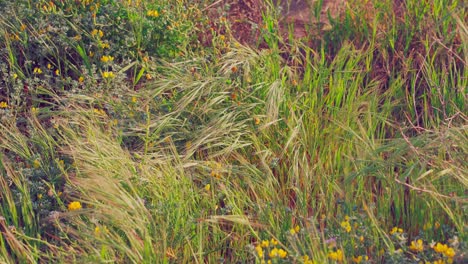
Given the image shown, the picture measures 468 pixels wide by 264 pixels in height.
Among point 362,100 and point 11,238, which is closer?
point 11,238

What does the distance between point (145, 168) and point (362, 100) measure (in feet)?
3.97

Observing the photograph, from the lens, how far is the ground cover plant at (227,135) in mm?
2875

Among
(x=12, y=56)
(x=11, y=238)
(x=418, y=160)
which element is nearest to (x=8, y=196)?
(x=11, y=238)

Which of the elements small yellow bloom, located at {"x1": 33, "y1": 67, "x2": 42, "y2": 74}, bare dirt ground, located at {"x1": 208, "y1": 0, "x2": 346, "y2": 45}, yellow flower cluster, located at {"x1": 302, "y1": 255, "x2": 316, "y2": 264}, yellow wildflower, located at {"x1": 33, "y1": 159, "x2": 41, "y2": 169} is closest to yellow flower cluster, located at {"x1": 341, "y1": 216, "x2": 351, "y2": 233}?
yellow flower cluster, located at {"x1": 302, "y1": 255, "x2": 316, "y2": 264}

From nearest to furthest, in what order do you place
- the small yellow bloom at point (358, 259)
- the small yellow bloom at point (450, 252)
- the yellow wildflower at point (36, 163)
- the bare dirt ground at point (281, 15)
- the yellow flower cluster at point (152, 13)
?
the small yellow bloom at point (450, 252) < the small yellow bloom at point (358, 259) < the yellow wildflower at point (36, 163) < the yellow flower cluster at point (152, 13) < the bare dirt ground at point (281, 15)

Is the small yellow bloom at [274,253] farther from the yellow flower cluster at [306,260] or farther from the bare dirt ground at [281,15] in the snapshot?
the bare dirt ground at [281,15]

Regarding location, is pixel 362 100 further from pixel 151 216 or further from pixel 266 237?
pixel 151 216

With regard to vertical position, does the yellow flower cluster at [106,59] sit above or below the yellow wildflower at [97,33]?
below

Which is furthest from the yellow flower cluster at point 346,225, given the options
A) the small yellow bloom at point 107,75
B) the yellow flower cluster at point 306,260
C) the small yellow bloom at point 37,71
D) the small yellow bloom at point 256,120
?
the small yellow bloom at point 37,71

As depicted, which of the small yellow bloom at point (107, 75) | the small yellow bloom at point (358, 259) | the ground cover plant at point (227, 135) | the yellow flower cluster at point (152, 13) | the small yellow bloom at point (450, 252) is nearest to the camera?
the small yellow bloom at point (450, 252)

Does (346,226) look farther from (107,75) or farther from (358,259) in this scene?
(107,75)

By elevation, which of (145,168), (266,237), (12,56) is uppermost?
(12,56)

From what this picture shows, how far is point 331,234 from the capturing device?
288 centimetres

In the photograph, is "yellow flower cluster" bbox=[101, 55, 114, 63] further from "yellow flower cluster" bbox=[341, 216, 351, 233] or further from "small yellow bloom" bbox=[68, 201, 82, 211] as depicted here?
"yellow flower cluster" bbox=[341, 216, 351, 233]
